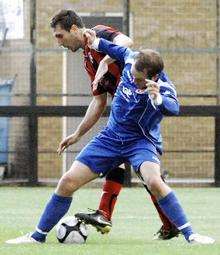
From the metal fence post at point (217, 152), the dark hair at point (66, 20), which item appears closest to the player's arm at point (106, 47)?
the dark hair at point (66, 20)

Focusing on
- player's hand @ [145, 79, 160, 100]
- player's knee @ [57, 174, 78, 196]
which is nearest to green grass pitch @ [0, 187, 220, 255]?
player's knee @ [57, 174, 78, 196]

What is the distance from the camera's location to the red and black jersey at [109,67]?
8.47m

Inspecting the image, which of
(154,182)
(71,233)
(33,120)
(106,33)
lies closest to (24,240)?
(71,233)

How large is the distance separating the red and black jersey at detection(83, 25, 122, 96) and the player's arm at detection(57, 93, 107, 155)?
0.22 ft

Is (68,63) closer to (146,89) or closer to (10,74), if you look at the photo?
(10,74)

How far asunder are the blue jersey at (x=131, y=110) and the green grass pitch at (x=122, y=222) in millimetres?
810

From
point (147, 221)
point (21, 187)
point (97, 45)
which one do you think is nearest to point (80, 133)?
point (97, 45)

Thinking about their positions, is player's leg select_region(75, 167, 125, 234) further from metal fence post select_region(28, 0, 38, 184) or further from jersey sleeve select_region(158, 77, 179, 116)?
metal fence post select_region(28, 0, 38, 184)

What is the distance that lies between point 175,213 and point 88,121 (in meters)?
1.31

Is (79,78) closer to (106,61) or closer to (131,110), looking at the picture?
(106,61)

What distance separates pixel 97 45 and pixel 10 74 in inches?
314

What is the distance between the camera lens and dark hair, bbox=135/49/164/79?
7535mm

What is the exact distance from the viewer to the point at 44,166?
16.2 metres

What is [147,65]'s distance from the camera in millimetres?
7543
